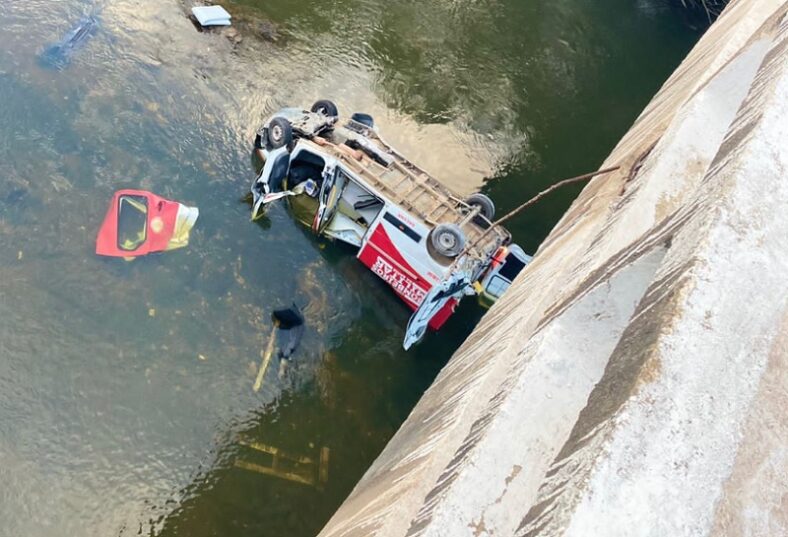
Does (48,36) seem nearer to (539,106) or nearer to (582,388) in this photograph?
(539,106)

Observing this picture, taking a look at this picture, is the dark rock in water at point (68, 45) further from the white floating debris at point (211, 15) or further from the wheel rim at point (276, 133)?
the wheel rim at point (276, 133)

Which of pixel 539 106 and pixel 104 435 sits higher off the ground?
pixel 539 106

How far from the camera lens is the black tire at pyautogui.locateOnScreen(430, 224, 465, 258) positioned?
30.0ft

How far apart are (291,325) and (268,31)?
267 inches

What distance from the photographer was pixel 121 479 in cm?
797

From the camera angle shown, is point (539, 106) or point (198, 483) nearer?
point (198, 483)

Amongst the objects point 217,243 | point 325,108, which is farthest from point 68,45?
point 217,243

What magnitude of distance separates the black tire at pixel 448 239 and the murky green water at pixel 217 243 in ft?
4.61

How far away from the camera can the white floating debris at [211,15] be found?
12656mm

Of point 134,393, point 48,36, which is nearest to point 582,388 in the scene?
point 134,393

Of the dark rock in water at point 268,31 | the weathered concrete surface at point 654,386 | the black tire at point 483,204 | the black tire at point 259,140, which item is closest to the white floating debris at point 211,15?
the dark rock in water at point 268,31

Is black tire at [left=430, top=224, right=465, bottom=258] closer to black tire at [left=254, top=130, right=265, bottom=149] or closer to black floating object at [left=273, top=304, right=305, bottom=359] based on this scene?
black floating object at [left=273, top=304, right=305, bottom=359]

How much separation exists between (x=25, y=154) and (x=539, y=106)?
9.68 meters

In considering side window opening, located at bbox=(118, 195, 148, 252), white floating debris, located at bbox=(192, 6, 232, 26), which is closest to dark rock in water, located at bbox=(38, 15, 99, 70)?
white floating debris, located at bbox=(192, 6, 232, 26)
